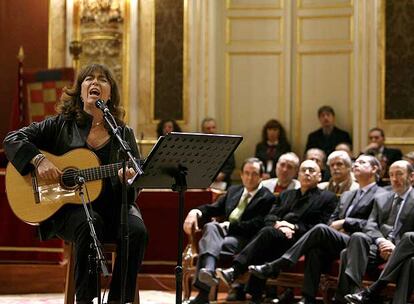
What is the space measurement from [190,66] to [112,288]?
5954 millimetres

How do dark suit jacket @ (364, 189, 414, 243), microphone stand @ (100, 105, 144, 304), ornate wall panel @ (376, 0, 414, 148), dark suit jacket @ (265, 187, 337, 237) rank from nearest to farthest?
microphone stand @ (100, 105, 144, 304) < dark suit jacket @ (364, 189, 414, 243) < dark suit jacket @ (265, 187, 337, 237) < ornate wall panel @ (376, 0, 414, 148)

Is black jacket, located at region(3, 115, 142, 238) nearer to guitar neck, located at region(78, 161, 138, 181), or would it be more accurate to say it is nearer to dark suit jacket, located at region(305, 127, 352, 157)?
guitar neck, located at region(78, 161, 138, 181)

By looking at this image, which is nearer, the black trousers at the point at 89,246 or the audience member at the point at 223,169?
the black trousers at the point at 89,246

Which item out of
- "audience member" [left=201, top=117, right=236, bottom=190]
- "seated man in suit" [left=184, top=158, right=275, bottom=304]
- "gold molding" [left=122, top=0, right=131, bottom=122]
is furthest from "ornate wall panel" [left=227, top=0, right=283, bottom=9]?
"seated man in suit" [left=184, top=158, right=275, bottom=304]

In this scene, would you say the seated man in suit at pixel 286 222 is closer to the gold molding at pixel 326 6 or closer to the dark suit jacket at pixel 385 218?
the dark suit jacket at pixel 385 218

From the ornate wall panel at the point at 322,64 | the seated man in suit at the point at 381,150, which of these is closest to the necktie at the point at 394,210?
the seated man in suit at the point at 381,150

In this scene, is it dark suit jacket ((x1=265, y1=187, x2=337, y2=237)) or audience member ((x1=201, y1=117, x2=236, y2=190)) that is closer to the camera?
dark suit jacket ((x1=265, y1=187, x2=337, y2=237))

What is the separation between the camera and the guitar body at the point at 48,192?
5023 millimetres

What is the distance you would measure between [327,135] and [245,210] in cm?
305

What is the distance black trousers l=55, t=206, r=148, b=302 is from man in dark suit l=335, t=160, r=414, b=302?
6.69 feet

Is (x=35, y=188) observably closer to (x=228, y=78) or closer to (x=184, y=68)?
(x=184, y=68)

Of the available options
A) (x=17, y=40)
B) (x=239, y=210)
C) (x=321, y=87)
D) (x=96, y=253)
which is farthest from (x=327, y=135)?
(x=96, y=253)

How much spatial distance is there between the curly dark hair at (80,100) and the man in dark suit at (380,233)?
216 centimetres

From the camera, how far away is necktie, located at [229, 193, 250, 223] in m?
7.44
